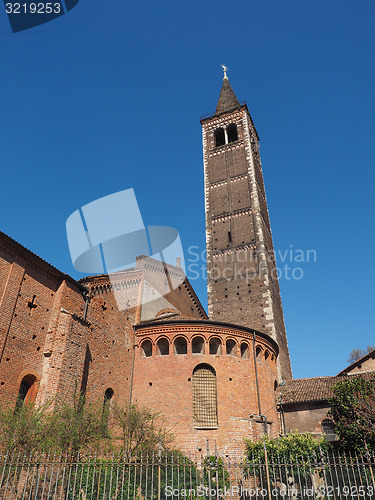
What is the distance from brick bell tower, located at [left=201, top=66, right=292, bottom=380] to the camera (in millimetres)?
26703

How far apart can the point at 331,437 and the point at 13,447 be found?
15.9 meters

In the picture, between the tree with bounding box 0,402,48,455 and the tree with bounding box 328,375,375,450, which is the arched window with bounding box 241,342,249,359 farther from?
the tree with bounding box 0,402,48,455

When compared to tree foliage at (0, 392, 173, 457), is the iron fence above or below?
below

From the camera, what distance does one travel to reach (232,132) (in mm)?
36562

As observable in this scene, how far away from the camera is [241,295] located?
27.6 metres

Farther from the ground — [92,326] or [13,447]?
[92,326]

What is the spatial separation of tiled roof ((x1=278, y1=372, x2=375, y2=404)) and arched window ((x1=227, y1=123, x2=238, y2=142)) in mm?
22950

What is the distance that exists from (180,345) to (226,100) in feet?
97.5

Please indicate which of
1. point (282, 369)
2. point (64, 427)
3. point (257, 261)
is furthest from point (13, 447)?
point (257, 261)

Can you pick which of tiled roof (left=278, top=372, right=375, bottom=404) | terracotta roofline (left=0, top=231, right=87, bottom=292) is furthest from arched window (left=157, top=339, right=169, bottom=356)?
tiled roof (left=278, top=372, right=375, bottom=404)

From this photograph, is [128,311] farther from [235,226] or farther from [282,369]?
[235,226]

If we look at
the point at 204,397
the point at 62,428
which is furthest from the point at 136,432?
the point at 204,397

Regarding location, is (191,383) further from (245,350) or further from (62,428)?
(62,428)

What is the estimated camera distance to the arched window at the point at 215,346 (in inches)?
713
